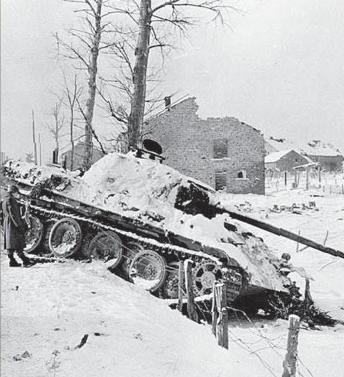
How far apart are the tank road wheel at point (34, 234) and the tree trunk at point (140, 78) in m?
2.96

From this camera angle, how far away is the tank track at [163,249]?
7.09 metres

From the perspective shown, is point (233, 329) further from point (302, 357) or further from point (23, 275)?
point (23, 275)

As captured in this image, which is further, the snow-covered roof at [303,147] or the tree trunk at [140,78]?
the snow-covered roof at [303,147]

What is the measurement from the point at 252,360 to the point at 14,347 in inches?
108

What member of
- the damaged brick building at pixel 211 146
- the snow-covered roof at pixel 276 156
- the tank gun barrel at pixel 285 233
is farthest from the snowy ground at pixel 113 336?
the snow-covered roof at pixel 276 156

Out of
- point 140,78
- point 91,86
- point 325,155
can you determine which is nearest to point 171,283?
point 140,78

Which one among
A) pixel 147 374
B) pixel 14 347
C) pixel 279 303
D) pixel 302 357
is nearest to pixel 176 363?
pixel 147 374

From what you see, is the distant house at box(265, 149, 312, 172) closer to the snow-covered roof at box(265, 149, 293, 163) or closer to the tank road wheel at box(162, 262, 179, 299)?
the snow-covered roof at box(265, 149, 293, 163)

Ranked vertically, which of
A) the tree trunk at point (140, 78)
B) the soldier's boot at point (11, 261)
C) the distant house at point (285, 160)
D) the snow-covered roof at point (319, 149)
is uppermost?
the snow-covered roof at point (319, 149)

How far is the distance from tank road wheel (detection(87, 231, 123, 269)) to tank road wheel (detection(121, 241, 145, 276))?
6.0 inches

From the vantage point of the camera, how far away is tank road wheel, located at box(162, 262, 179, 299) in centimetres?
762

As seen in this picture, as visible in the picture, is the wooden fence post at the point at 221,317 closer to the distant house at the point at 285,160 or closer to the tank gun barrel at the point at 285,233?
the tank gun barrel at the point at 285,233

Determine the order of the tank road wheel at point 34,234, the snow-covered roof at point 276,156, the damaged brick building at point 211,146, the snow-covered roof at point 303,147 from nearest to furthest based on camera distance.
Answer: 1. the tank road wheel at point 34,234
2. the damaged brick building at point 211,146
3. the snow-covered roof at point 276,156
4. the snow-covered roof at point 303,147

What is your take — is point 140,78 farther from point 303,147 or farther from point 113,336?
point 303,147
